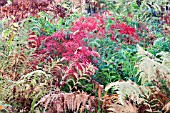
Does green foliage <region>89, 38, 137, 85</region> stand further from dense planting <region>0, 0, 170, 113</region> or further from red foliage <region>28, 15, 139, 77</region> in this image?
red foliage <region>28, 15, 139, 77</region>

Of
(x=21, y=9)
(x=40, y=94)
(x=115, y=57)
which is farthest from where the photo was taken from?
(x=21, y=9)

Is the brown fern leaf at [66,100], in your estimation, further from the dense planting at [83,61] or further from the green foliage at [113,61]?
the green foliage at [113,61]

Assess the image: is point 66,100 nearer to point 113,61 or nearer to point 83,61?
point 83,61

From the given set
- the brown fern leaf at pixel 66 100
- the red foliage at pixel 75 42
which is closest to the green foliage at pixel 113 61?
the red foliage at pixel 75 42

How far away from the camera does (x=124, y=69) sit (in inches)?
120

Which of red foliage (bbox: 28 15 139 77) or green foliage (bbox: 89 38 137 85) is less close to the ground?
red foliage (bbox: 28 15 139 77)

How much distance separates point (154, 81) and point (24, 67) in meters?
1.23

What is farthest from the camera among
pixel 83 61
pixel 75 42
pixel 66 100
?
Answer: pixel 75 42

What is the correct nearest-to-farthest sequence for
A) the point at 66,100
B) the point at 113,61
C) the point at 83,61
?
the point at 66,100 < the point at 83,61 < the point at 113,61

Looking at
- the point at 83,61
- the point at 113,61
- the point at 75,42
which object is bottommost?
the point at 113,61

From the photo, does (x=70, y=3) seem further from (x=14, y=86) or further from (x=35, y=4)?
(x=14, y=86)

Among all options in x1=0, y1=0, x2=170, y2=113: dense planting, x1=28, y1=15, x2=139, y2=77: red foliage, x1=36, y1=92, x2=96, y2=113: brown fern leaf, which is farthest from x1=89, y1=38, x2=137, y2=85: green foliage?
x1=36, y1=92, x2=96, y2=113: brown fern leaf

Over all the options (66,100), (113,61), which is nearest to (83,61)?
(113,61)

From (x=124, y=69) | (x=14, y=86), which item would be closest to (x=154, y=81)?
(x=124, y=69)
